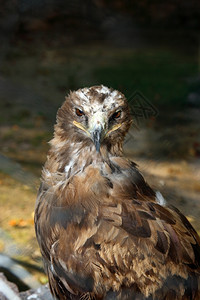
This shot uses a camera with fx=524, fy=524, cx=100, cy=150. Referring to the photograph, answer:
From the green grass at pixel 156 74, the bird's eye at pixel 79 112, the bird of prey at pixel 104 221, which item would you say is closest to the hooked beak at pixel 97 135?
the bird of prey at pixel 104 221

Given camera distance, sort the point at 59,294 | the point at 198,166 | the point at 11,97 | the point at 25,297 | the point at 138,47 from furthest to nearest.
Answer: the point at 138,47
the point at 11,97
the point at 198,166
the point at 25,297
the point at 59,294

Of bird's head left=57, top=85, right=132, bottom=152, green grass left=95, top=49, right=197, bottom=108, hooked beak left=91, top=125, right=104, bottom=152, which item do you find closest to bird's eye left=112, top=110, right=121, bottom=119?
bird's head left=57, top=85, right=132, bottom=152

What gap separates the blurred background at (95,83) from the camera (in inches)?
108

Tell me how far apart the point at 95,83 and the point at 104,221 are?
3214mm

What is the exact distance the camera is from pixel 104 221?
1927 mm

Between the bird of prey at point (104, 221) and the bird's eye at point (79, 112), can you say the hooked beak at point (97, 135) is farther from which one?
the bird's eye at point (79, 112)

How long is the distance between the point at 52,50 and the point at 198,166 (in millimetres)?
3674

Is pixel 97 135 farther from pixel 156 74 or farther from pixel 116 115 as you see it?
pixel 156 74

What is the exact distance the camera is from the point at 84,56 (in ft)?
22.0

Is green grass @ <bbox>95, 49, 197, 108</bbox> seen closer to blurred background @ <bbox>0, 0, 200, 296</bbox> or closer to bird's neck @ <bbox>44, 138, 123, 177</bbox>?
blurred background @ <bbox>0, 0, 200, 296</bbox>

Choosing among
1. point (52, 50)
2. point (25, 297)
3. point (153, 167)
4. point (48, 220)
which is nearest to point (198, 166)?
point (153, 167)

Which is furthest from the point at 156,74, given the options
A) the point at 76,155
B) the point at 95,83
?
the point at 76,155

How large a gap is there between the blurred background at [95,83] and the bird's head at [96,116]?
0.07 meters

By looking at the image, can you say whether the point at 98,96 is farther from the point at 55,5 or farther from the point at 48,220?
the point at 55,5
